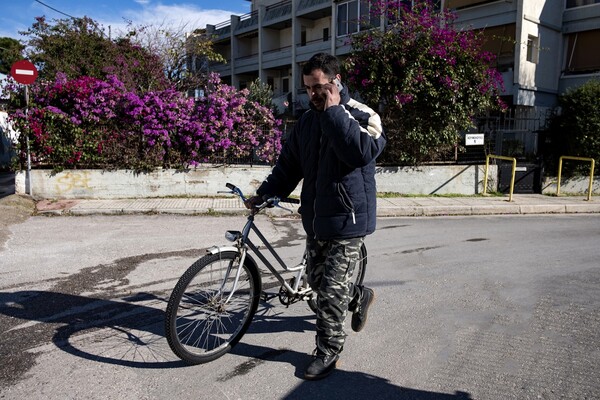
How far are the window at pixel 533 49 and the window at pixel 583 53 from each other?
204 centimetres

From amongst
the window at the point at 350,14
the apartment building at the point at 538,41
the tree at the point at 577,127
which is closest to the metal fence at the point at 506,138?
the tree at the point at 577,127

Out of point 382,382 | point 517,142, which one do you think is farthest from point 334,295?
→ point 517,142

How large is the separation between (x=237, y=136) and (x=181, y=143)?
1294 mm

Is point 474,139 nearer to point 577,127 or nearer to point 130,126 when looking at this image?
point 577,127

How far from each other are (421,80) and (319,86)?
9153 mm

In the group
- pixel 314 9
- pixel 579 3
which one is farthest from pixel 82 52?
pixel 579 3

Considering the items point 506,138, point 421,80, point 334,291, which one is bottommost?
point 334,291

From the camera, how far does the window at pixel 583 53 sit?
19.2 meters

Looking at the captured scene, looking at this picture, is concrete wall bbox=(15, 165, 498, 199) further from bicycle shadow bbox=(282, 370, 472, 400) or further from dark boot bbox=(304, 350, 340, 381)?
bicycle shadow bbox=(282, 370, 472, 400)

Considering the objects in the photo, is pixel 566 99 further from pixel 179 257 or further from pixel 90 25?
pixel 90 25

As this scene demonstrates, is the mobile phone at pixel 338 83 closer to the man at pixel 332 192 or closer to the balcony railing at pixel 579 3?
the man at pixel 332 192

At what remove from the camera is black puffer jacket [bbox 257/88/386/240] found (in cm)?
271

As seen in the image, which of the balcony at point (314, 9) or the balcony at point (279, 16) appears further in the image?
the balcony at point (279, 16)

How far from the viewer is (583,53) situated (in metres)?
19.7
